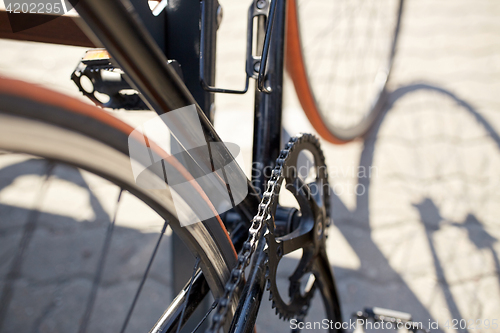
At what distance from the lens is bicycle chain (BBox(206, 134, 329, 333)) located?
28 centimetres

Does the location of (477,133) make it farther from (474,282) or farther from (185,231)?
(185,231)

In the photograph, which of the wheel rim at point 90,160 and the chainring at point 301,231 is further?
the chainring at point 301,231

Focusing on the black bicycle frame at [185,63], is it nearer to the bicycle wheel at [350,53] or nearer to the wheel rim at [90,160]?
the wheel rim at [90,160]

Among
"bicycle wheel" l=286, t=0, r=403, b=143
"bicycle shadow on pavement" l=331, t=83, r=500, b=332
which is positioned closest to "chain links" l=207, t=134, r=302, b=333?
"bicycle shadow on pavement" l=331, t=83, r=500, b=332

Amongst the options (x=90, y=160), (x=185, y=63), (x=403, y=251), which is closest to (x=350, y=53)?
(x=403, y=251)

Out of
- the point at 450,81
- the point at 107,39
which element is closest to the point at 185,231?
the point at 107,39

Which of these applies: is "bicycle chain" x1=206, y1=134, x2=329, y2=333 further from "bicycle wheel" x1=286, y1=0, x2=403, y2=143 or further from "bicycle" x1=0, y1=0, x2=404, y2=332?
"bicycle wheel" x1=286, y1=0, x2=403, y2=143

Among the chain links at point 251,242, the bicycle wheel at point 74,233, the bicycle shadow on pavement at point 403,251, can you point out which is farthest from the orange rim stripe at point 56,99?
the bicycle shadow on pavement at point 403,251

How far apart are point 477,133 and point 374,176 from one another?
0.46 metres

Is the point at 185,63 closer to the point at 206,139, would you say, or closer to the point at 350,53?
the point at 206,139

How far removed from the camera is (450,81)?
1557 mm

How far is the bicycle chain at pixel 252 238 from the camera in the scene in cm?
28

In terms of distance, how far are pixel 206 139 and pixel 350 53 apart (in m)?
1.48

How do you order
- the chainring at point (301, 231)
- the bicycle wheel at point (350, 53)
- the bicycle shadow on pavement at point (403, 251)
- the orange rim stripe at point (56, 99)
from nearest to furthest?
the orange rim stripe at point (56, 99) < the chainring at point (301, 231) < the bicycle shadow on pavement at point (403, 251) < the bicycle wheel at point (350, 53)
